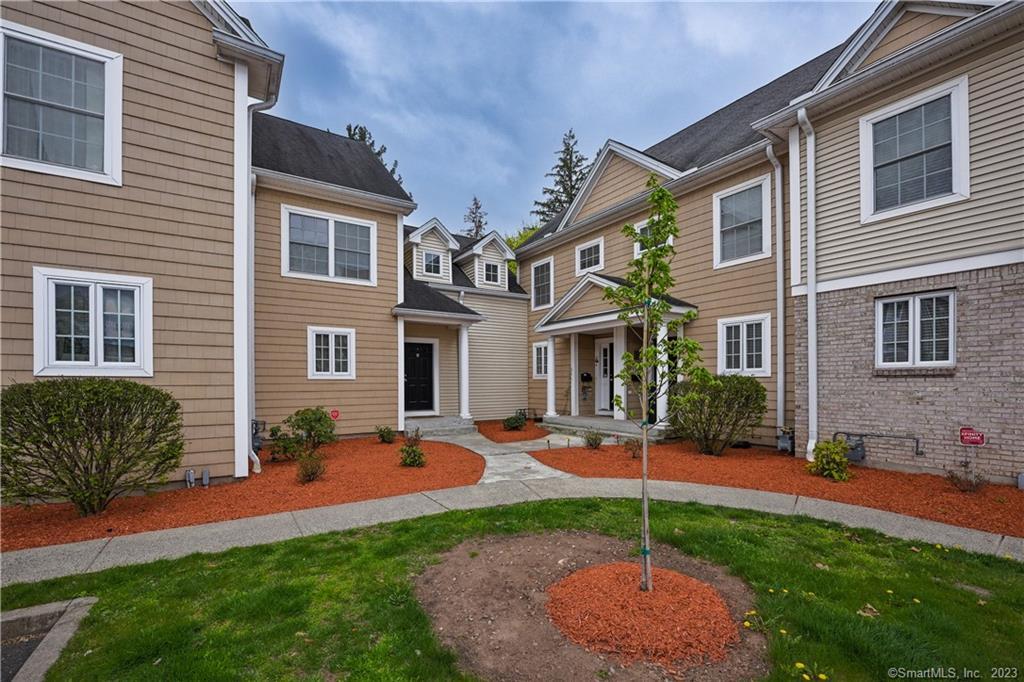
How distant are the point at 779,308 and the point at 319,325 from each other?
10195 millimetres

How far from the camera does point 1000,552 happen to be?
4227mm

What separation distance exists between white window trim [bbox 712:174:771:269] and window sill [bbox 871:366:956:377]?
325cm

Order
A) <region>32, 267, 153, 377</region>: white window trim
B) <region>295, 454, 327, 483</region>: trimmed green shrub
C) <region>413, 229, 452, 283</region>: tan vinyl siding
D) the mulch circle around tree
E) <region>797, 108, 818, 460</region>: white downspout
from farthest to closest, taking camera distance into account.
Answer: <region>413, 229, 452, 283</region>: tan vinyl siding < <region>797, 108, 818, 460</region>: white downspout < <region>295, 454, 327, 483</region>: trimmed green shrub < <region>32, 267, 153, 377</region>: white window trim < the mulch circle around tree

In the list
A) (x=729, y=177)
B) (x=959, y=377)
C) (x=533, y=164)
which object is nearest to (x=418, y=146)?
(x=533, y=164)

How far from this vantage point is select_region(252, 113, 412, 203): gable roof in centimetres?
1091

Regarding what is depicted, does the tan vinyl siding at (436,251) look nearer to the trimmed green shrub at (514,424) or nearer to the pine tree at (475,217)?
the trimmed green shrub at (514,424)

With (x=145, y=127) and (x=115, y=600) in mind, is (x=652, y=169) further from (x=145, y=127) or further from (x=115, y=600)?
(x=115, y=600)

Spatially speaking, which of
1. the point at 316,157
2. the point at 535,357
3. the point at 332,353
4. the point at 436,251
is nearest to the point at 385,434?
the point at 332,353

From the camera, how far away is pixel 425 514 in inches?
215

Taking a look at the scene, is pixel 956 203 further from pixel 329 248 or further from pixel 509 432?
pixel 329 248

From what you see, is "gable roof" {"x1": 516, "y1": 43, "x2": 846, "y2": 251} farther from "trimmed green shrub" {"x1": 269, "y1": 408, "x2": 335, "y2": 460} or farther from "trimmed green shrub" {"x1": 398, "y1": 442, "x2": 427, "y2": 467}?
"trimmed green shrub" {"x1": 269, "y1": 408, "x2": 335, "y2": 460}

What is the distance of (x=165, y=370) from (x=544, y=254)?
490 inches

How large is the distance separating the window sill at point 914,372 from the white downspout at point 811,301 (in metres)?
0.93

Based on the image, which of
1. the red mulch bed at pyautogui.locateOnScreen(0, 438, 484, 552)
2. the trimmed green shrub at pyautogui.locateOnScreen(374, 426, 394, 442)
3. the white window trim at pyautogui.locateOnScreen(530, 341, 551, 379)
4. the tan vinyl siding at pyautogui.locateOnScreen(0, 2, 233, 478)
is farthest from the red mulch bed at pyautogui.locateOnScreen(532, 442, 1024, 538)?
the white window trim at pyautogui.locateOnScreen(530, 341, 551, 379)
